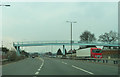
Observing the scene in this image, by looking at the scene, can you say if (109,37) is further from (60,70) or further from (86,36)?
(60,70)

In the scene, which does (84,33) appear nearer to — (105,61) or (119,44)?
(119,44)

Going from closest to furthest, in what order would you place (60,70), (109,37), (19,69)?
1. (60,70)
2. (19,69)
3. (109,37)

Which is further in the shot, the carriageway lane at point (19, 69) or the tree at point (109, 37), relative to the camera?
the tree at point (109, 37)

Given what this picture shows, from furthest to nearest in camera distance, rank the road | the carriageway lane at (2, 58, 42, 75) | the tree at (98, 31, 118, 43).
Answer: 1. the tree at (98, 31, 118, 43)
2. the carriageway lane at (2, 58, 42, 75)
3. the road

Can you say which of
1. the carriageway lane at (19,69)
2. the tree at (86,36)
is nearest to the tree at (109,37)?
the tree at (86,36)

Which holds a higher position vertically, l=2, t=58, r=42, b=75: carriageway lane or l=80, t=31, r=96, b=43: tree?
l=80, t=31, r=96, b=43: tree

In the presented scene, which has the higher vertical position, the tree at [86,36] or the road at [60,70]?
the tree at [86,36]

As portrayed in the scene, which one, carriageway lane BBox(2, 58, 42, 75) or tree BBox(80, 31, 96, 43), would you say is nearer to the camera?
carriageway lane BBox(2, 58, 42, 75)

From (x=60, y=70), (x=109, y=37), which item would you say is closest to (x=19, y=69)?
(x=60, y=70)

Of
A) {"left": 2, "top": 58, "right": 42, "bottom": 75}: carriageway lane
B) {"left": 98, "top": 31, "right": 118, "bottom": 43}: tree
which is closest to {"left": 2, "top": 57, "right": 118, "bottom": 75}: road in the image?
{"left": 2, "top": 58, "right": 42, "bottom": 75}: carriageway lane

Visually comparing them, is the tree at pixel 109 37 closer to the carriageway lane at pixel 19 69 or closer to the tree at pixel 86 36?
the tree at pixel 86 36

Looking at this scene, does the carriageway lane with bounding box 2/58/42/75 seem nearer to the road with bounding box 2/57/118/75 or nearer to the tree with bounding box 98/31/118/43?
the road with bounding box 2/57/118/75

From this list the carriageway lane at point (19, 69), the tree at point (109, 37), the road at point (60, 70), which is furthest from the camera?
the tree at point (109, 37)

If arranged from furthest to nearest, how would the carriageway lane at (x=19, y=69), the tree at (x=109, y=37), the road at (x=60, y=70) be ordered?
the tree at (x=109, y=37)
the carriageway lane at (x=19, y=69)
the road at (x=60, y=70)
